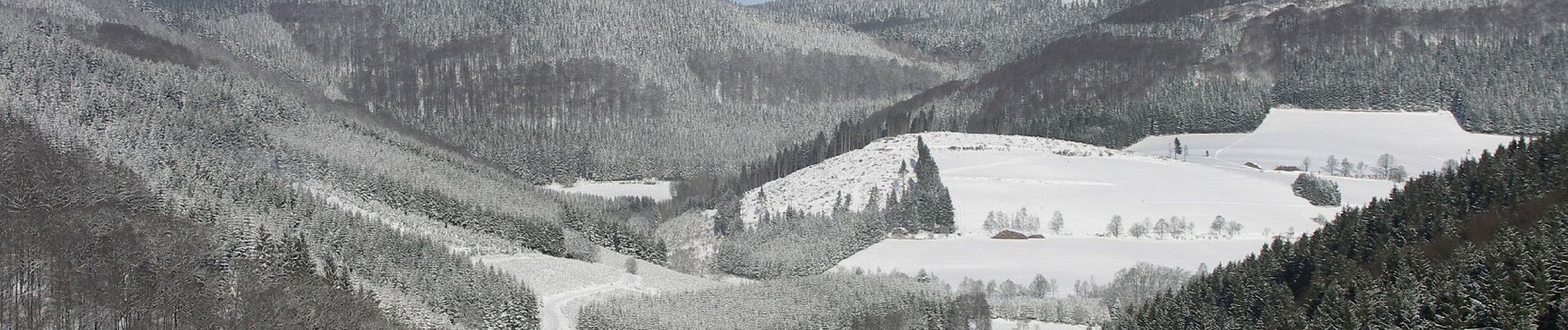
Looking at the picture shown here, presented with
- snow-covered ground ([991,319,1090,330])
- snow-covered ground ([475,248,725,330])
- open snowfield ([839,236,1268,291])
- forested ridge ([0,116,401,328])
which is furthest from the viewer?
open snowfield ([839,236,1268,291])

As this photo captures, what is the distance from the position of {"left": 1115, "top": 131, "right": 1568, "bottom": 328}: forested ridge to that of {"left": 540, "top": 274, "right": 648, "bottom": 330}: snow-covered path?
48.9 meters

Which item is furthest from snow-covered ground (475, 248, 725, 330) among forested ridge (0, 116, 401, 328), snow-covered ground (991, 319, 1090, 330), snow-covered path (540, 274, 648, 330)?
snow-covered ground (991, 319, 1090, 330)

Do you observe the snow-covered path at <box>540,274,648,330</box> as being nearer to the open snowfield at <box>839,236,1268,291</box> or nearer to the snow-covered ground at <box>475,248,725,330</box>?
the snow-covered ground at <box>475,248,725,330</box>

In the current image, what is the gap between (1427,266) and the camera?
322ft

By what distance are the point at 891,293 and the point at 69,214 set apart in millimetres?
77042

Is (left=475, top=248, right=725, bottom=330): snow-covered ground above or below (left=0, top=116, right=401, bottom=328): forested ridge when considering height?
below

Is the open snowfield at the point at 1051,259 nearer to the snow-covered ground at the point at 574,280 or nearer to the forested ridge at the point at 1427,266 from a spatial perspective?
the snow-covered ground at the point at 574,280

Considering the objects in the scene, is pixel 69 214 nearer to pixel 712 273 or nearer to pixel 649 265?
pixel 649 265

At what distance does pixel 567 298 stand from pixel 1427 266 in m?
83.1

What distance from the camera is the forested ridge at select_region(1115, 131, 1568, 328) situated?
83.1m

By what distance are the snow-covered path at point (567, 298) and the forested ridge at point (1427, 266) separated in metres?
48.9

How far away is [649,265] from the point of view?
18275 centimetres

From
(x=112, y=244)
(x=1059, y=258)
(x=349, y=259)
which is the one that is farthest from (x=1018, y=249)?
(x=112, y=244)

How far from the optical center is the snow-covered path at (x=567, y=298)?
144 m
